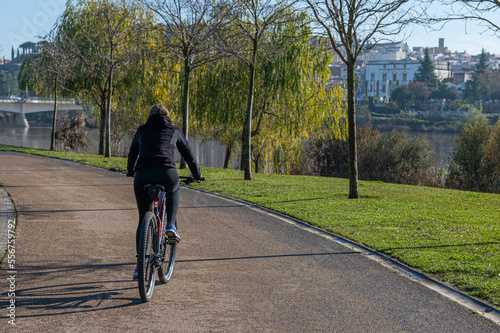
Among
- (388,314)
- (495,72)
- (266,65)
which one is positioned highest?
(495,72)

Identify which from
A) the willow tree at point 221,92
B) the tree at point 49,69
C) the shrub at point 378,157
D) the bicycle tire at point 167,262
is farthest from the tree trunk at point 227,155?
the bicycle tire at point 167,262

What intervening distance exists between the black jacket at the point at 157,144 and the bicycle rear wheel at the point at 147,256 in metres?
0.59

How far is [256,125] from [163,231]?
66.4ft

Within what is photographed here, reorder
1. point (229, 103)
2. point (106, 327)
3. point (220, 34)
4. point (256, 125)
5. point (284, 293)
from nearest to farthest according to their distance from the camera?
point (106, 327) < point (284, 293) < point (220, 34) < point (229, 103) < point (256, 125)

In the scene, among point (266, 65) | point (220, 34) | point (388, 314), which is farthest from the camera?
point (266, 65)

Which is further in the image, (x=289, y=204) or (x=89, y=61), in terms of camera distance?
(x=89, y=61)

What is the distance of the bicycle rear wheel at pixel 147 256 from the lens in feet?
15.6

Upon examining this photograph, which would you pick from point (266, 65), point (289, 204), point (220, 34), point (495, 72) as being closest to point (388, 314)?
point (289, 204)

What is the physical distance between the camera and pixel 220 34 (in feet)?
60.7

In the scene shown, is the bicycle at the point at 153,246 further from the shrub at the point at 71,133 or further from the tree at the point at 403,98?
the tree at the point at 403,98

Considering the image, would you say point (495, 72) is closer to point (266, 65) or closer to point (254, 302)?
point (266, 65)

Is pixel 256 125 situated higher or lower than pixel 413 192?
higher

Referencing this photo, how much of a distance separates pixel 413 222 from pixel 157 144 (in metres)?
5.79

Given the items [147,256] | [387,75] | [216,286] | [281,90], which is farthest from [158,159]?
[387,75]
